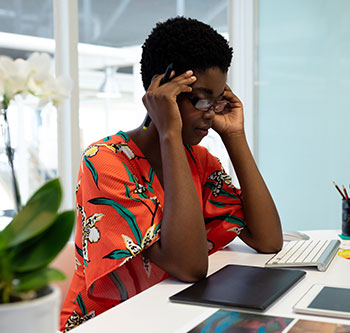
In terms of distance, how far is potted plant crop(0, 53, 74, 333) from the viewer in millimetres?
522

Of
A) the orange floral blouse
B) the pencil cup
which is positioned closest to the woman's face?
the orange floral blouse

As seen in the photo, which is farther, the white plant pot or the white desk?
the white desk

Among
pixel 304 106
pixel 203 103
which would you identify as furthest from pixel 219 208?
pixel 304 106

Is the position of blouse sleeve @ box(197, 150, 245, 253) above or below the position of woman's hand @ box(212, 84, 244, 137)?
below

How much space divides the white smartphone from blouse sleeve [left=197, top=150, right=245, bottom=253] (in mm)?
429

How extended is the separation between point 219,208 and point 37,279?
102 cm

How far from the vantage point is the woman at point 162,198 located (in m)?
1.18

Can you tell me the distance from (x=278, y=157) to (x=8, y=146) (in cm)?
291

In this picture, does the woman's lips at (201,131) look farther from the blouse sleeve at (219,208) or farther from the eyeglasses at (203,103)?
the blouse sleeve at (219,208)

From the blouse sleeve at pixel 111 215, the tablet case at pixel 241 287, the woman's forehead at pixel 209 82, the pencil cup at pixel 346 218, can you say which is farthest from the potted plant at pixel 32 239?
the pencil cup at pixel 346 218

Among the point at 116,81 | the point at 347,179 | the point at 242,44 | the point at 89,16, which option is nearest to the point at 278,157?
the point at 347,179

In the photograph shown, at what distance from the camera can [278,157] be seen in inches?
133

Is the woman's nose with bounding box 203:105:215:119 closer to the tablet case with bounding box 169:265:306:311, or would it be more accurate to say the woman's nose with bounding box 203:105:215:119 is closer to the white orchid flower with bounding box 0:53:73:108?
the tablet case with bounding box 169:265:306:311

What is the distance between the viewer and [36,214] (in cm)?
57
